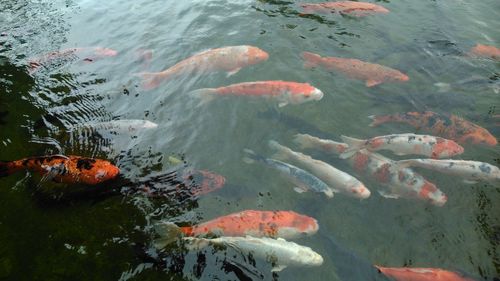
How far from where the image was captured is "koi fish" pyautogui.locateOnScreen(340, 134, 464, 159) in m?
7.49

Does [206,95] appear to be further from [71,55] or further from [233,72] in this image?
[71,55]

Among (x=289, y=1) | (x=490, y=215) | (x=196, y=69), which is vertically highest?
(x=289, y=1)

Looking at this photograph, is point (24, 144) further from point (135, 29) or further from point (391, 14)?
point (391, 14)

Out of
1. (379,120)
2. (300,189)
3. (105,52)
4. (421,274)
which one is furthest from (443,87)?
(105,52)

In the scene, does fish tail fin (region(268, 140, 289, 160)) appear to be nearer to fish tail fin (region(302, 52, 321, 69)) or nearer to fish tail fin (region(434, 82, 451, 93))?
fish tail fin (region(302, 52, 321, 69))

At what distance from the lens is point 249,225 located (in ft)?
20.1

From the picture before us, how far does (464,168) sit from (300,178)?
3005 mm

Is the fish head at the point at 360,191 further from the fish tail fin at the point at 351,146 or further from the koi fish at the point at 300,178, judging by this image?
the fish tail fin at the point at 351,146

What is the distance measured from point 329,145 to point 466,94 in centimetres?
393

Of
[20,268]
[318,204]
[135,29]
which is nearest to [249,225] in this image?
[318,204]

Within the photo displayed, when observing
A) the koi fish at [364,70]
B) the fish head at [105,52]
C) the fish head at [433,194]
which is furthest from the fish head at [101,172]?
the koi fish at [364,70]

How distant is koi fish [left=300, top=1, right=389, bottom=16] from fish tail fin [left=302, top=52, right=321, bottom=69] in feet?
8.61

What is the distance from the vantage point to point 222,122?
8617 millimetres

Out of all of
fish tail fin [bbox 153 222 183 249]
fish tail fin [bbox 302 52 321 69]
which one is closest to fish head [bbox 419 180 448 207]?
fish tail fin [bbox 153 222 183 249]
